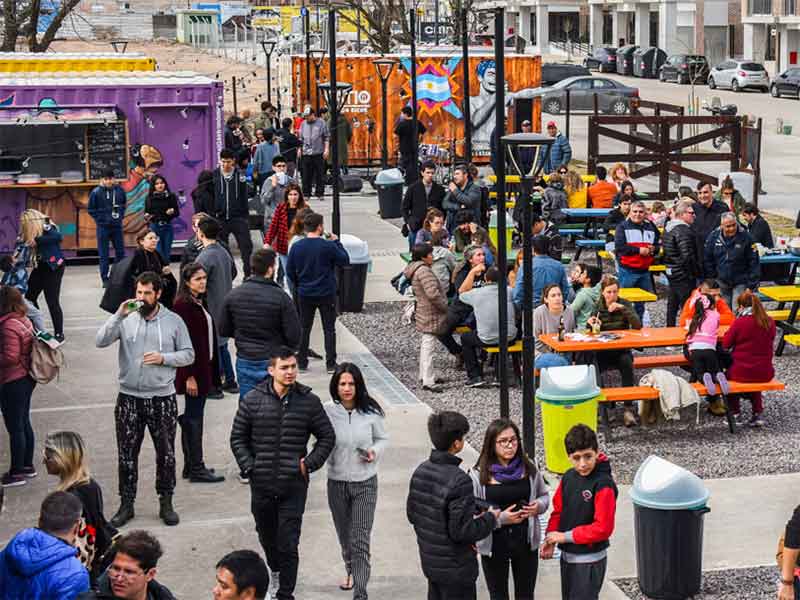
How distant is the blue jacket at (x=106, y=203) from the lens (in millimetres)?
20266

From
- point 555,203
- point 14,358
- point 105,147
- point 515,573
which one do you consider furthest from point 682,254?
point 105,147

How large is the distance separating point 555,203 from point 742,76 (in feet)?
144

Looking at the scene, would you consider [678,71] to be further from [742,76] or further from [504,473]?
[504,473]

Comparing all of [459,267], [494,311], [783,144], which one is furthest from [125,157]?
[783,144]

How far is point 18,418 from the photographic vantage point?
1189cm

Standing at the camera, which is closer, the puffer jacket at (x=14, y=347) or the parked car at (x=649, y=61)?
the puffer jacket at (x=14, y=347)

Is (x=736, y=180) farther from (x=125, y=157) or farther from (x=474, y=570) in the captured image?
(x=474, y=570)

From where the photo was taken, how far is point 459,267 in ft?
53.9

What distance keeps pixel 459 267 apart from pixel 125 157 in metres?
8.26

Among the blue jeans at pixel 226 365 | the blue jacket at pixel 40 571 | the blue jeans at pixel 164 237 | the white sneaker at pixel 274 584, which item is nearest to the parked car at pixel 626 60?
the blue jeans at pixel 164 237

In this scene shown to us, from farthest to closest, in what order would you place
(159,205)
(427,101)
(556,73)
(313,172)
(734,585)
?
(556,73) < (427,101) < (313,172) < (159,205) < (734,585)

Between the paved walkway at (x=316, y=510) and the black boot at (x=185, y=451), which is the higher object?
the black boot at (x=185, y=451)

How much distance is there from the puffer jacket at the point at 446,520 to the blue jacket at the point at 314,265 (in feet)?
21.7

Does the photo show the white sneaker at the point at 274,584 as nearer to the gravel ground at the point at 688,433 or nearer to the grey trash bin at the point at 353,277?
the gravel ground at the point at 688,433
